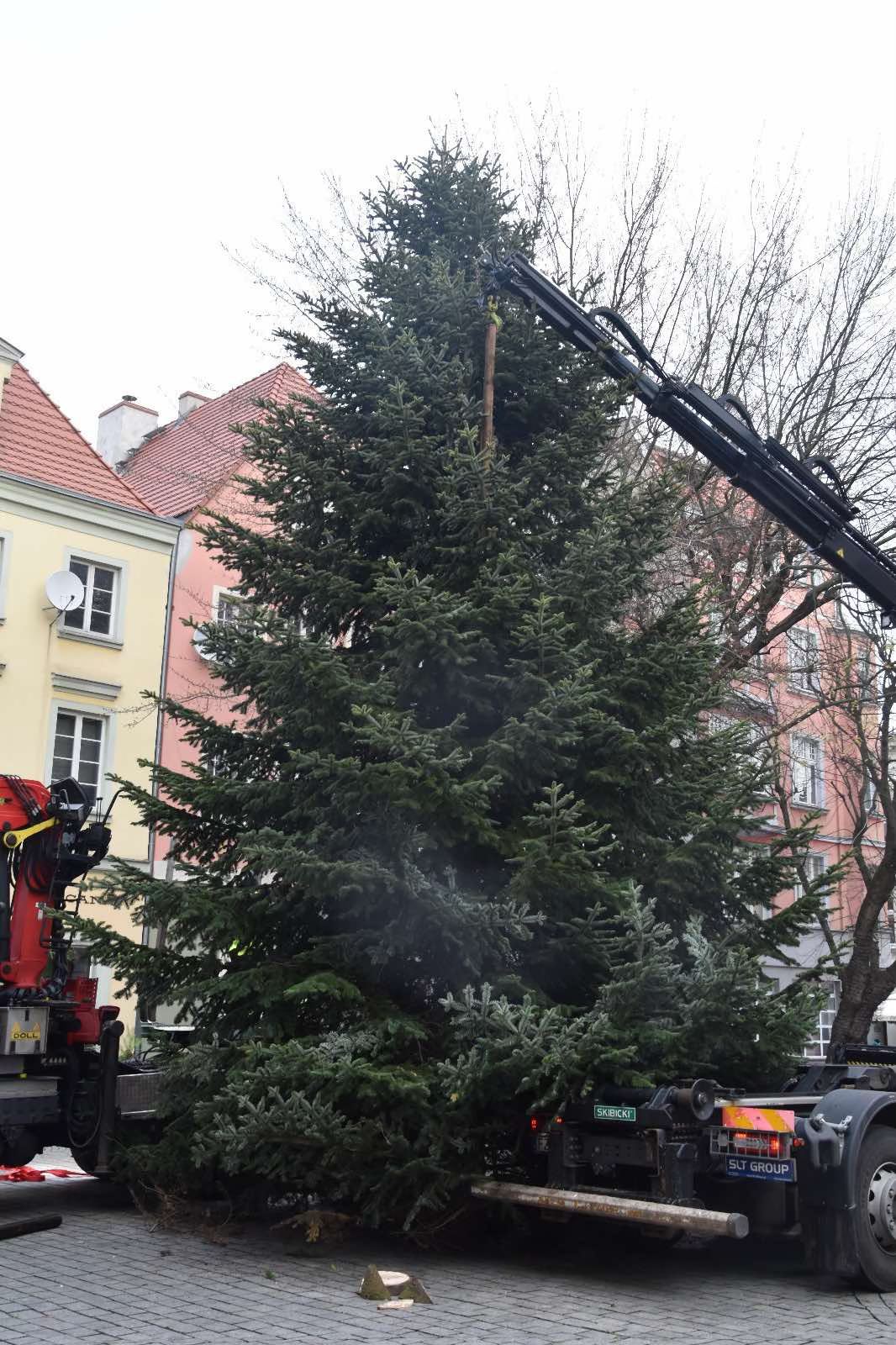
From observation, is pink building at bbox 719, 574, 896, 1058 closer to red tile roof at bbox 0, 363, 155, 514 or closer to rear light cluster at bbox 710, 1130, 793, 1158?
rear light cluster at bbox 710, 1130, 793, 1158

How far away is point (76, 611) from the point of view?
2459 cm

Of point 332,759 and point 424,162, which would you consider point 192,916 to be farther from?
point 424,162

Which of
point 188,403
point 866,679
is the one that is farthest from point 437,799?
point 188,403

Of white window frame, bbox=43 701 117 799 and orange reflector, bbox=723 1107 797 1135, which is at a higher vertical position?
white window frame, bbox=43 701 117 799

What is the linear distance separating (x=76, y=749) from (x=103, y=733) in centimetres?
74

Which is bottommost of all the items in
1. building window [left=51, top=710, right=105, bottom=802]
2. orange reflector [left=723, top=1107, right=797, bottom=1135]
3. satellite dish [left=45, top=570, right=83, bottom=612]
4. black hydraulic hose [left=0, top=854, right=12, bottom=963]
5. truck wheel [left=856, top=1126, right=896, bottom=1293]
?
truck wheel [left=856, top=1126, right=896, bottom=1293]

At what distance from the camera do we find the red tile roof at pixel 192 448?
87.9 feet

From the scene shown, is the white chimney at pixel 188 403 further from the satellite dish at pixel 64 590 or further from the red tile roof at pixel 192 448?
the satellite dish at pixel 64 590

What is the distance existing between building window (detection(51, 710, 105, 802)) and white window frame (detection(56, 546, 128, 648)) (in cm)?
134

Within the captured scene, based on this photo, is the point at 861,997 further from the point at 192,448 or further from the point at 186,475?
the point at 192,448

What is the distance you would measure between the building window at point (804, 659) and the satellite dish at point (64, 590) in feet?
38.7

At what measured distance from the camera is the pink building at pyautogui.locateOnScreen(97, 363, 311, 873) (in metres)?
24.5

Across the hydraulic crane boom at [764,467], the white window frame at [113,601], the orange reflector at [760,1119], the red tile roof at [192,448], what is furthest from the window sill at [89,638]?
the orange reflector at [760,1119]

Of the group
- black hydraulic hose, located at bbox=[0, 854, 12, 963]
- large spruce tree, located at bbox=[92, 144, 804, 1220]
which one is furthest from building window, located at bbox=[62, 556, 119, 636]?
black hydraulic hose, located at bbox=[0, 854, 12, 963]
